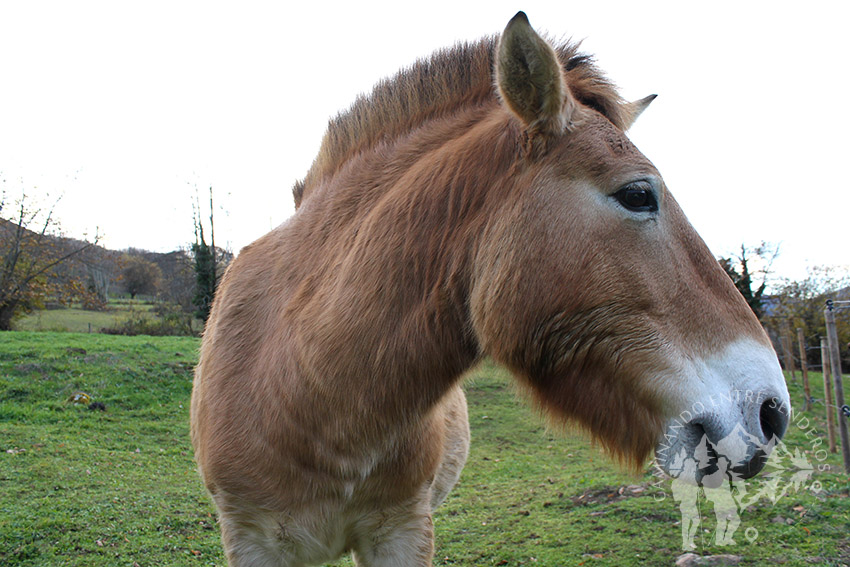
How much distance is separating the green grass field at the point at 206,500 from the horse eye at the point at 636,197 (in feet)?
3.27

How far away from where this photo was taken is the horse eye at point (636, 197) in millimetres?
1965

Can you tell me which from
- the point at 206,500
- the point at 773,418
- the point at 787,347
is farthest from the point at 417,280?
the point at 787,347

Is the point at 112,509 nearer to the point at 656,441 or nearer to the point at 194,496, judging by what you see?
the point at 194,496

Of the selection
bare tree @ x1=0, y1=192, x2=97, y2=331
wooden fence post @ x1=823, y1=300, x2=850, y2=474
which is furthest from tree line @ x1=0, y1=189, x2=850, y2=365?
wooden fence post @ x1=823, y1=300, x2=850, y2=474

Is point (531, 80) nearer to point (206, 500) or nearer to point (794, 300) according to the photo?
point (206, 500)

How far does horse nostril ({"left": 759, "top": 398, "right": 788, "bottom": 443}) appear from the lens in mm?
1701

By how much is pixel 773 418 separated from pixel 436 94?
200cm

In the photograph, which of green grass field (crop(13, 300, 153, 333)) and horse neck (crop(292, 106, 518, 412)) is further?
green grass field (crop(13, 300, 153, 333))

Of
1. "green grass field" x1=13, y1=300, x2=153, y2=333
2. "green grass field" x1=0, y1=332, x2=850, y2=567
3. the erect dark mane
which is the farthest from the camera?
"green grass field" x1=13, y1=300, x2=153, y2=333

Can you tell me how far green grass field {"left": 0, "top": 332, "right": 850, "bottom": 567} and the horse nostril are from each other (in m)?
0.59

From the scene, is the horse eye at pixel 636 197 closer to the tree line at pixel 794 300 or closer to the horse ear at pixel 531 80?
the horse ear at pixel 531 80

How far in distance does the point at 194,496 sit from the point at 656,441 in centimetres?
725

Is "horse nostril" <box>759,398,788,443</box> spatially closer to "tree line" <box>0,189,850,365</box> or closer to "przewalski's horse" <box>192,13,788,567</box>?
"przewalski's horse" <box>192,13,788,567</box>

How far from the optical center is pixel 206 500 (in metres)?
7.34
